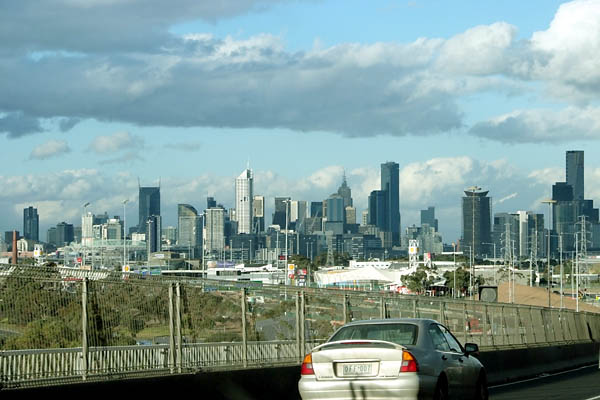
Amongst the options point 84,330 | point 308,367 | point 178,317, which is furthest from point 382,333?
point 84,330

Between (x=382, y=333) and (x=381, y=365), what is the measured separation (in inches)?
47.7

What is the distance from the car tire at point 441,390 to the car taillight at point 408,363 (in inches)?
27.0

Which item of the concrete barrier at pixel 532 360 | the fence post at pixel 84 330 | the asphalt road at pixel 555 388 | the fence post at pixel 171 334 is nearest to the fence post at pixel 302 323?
the asphalt road at pixel 555 388

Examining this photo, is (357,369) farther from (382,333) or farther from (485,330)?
(485,330)

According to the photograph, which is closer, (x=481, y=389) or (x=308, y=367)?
(x=308, y=367)

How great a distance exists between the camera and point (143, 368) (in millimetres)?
15000

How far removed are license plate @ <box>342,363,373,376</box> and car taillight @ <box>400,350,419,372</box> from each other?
46cm

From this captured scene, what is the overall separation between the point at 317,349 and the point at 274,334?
4.45 m

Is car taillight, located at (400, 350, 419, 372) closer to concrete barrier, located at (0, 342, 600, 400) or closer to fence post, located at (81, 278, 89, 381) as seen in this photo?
concrete barrier, located at (0, 342, 600, 400)

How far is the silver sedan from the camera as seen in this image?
47.3 ft

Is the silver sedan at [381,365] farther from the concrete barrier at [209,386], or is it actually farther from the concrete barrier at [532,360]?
the concrete barrier at [532,360]

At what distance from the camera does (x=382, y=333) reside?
1564cm

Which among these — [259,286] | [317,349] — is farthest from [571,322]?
[317,349]

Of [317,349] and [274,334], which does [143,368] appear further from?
[274,334]
